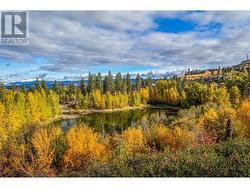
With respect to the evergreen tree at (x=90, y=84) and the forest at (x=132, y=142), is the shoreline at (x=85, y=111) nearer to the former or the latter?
the forest at (x=132, y=142)

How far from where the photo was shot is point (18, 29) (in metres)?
9.91

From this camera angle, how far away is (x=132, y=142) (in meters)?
18.3

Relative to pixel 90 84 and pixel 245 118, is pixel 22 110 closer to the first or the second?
pixel 90 84

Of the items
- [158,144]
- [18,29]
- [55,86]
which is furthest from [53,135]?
[55,86]

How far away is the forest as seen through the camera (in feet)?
21.6
